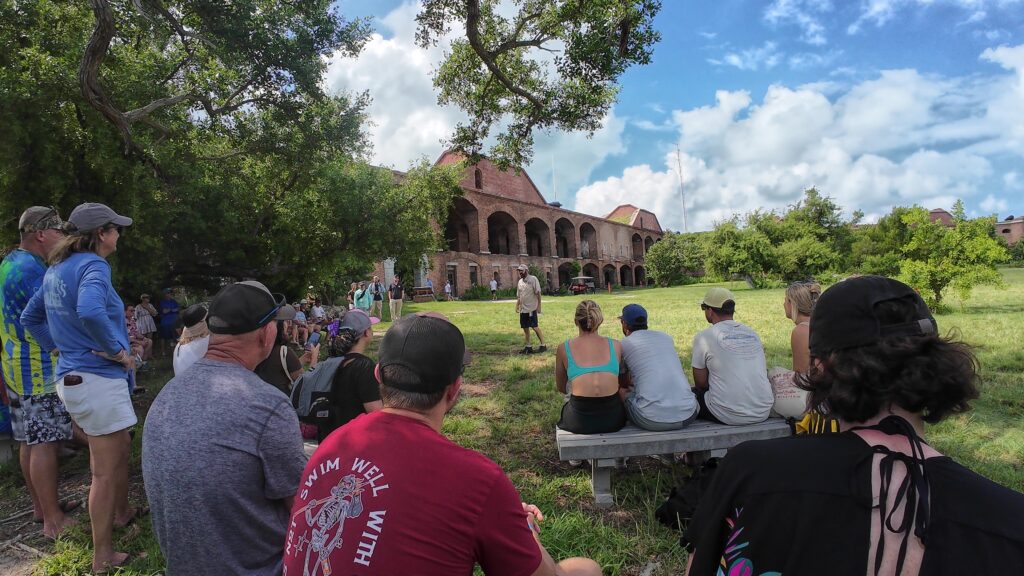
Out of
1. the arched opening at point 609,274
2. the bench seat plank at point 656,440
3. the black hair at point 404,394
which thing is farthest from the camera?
the arched opening at point 609,274

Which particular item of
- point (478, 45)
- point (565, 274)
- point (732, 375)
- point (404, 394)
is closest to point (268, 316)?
point (404, 394)

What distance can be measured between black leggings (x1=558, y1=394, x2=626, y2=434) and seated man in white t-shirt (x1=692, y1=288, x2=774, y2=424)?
0.76 m

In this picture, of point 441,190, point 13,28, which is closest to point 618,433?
point 13,28

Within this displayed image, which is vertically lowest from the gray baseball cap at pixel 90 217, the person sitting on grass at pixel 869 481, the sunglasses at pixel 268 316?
the person sitting on grass at pixel 869 481

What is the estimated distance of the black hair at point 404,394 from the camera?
4.46ft

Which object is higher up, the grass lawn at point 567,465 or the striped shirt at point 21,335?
the striped shirt at point 21,335

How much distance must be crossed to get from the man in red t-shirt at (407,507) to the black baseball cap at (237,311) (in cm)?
78

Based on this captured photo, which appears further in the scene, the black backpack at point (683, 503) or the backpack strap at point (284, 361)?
the backpack strap at point (284, 361)

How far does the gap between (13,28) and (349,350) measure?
690 centimetres

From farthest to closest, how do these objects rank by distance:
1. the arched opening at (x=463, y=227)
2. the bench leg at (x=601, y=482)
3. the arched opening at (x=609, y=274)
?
the arched opening at (x=609, y=274)
the arched opening at (x=463, y=227)
the bench leg at (x=601, y=482)

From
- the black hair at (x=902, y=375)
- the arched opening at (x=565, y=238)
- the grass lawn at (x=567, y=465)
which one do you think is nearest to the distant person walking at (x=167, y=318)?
the grass lawn at (x=567, y=465)

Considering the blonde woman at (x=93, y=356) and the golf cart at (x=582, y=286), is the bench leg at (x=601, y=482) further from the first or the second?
the golf cart at (x=582, y=286)

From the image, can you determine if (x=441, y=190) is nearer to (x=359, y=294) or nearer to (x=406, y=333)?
(x=359, y=294)

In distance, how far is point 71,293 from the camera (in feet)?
8.89
